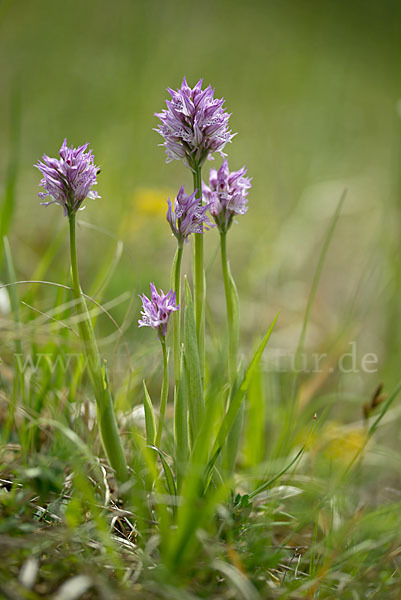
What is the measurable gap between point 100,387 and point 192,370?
8.7 inches

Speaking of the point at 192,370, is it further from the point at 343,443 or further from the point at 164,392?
the point at 343,443

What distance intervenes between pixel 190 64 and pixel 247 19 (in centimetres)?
257

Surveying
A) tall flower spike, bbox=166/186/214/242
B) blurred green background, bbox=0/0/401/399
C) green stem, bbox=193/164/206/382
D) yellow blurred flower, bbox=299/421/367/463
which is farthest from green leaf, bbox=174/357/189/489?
yellow blurred flower, bbox=299/421/367/463

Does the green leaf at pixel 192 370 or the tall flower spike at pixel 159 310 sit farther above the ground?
the tall flower spike at pixel 159 310

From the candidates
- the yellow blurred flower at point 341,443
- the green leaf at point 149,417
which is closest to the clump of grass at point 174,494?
the green leaf at point 149,417

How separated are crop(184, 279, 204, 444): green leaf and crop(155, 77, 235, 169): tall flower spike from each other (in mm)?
309

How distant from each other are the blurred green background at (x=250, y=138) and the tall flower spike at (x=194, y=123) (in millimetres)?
432

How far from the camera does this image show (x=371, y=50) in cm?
779

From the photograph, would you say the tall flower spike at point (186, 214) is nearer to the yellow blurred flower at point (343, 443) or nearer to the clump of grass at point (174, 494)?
the clump of grass at point (174, 494)

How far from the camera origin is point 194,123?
1.10 metres

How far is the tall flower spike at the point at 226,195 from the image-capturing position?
3.99 ft

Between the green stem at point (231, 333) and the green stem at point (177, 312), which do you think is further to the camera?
the green stem at point (231, 333)

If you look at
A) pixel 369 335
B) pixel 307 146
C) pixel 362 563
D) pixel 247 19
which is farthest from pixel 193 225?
pixel 247 19

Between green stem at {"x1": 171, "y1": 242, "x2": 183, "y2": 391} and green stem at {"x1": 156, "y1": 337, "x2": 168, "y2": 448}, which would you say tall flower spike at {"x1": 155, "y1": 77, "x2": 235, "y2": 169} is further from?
green stem at {"x1": 156, "y1": 337, "x2": 168, "y2": 448}
